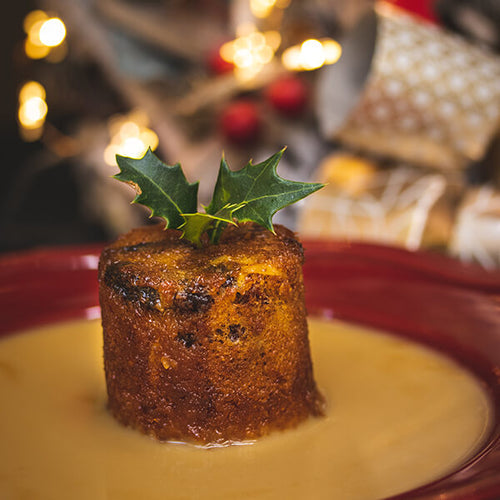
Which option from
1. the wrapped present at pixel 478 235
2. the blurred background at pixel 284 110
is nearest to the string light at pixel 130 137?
the blurred background at pixel 284 110

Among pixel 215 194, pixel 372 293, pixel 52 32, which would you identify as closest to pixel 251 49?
pixel 52 32

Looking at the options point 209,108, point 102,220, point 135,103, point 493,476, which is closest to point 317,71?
point 209,108

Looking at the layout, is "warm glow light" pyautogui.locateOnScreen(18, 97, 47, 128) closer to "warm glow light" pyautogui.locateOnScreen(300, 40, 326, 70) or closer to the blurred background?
the blurred background

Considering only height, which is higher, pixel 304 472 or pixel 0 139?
pixel 304 472

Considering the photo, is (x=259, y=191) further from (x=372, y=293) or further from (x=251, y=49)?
(x=251, y=49)

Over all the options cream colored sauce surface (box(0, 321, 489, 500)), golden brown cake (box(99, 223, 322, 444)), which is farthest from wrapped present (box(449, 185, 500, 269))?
golden brown cake (box(99, 223, 322, 444))

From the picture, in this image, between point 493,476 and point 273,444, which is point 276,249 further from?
point 493,476
